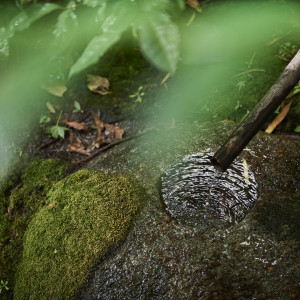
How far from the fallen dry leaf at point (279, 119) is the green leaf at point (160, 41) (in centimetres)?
201

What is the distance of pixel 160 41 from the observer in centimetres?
83

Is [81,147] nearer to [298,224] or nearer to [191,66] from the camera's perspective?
[191,66]

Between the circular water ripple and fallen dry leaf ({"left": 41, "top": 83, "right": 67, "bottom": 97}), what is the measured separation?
6.68 ft

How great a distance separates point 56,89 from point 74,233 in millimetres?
2143

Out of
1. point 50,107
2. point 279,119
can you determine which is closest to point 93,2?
point 279,119

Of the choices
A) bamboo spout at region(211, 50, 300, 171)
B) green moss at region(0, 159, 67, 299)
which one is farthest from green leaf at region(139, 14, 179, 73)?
green moss at region(0, 159, 67, 299)

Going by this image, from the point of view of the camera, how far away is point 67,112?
10.8ft

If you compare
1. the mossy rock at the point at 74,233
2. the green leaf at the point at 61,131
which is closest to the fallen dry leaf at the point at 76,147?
the green leaf at the point at 61,131

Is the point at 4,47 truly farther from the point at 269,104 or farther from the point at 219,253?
the point at 219,253

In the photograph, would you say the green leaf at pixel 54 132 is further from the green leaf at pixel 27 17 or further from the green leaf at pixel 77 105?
the green leaf at pixel 27 17

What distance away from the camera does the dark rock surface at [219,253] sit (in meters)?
1.39

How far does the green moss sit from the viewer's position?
221 cm

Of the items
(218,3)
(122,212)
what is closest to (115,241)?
(122,212)

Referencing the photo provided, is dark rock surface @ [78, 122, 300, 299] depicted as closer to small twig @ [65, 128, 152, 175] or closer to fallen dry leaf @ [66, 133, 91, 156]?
small twig @ [65, 128, 152, 175]
